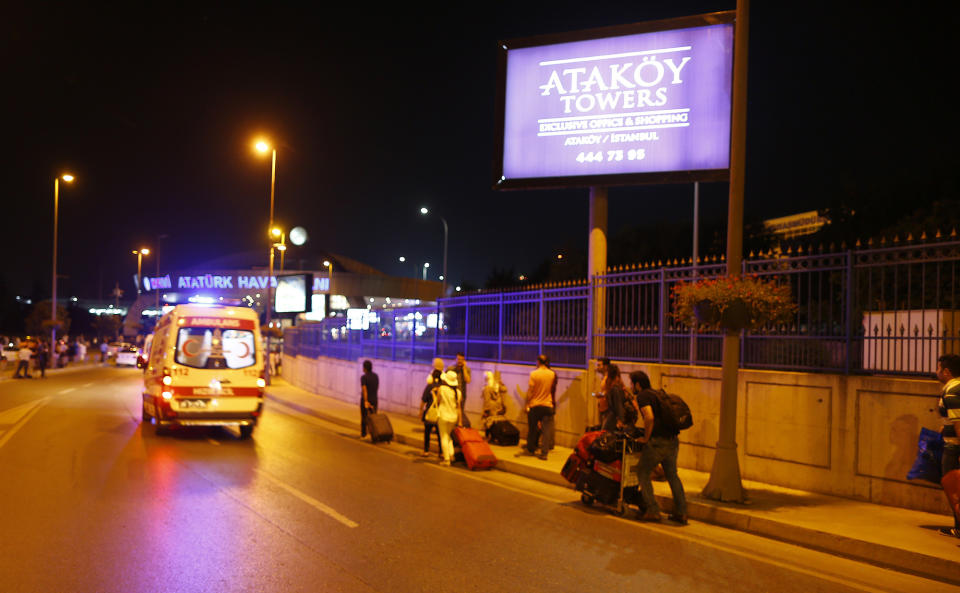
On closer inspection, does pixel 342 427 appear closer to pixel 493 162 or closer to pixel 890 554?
pixel 493 162

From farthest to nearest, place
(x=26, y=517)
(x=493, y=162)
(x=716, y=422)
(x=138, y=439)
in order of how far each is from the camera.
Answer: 1. (x=493, y=162)
2. (x=138, y=439)
3. (x=716, y=422)
4. (x=26, y=517)

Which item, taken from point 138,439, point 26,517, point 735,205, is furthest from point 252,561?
point 138,439

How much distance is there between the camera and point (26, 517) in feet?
25.8

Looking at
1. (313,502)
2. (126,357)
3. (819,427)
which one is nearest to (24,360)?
(126,357)

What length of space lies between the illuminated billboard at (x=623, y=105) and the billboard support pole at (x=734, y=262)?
5.12 m

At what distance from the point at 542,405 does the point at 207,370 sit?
675 centimetres

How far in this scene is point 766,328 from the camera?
10812 millimetres

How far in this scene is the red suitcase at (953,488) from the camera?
7371mm

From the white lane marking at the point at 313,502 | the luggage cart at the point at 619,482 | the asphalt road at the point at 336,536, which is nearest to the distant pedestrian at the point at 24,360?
the asphalt road at the point at 336,536

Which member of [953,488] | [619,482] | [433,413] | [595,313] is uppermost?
[595,313]

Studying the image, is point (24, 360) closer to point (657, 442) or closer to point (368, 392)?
point (368, 392)

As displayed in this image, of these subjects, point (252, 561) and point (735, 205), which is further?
point (735, 205)

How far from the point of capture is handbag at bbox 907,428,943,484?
7902 millimetres

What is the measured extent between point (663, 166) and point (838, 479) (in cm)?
727
